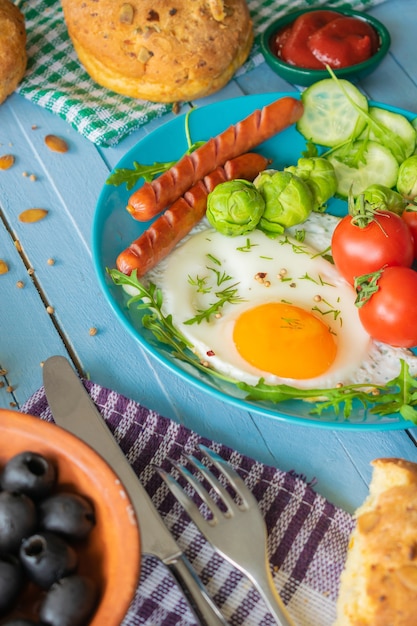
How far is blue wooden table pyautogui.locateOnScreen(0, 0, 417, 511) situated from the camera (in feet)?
5.29

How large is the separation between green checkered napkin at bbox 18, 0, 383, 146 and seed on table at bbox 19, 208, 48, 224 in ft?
1.10

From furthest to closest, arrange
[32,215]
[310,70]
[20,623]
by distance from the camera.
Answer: [310,70] < [32,215] < [20,623]

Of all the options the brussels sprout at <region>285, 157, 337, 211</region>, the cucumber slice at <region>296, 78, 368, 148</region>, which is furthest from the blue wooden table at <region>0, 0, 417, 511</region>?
the brussels sprout at <region>285, 157, 337, 211</region>

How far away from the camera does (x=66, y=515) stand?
1104mm

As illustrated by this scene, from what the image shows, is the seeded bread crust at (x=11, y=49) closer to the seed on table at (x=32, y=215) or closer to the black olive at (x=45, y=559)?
the seed on table at (x=32, y=215)

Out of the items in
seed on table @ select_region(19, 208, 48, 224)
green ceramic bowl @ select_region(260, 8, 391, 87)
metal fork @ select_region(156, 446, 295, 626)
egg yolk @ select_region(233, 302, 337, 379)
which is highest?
green ceramic bowl @ select_region(260, 8, 391, 87)

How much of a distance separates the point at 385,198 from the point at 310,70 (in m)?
0.68

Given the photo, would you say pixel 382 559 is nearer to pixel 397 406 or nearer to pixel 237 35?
pixel 397 406

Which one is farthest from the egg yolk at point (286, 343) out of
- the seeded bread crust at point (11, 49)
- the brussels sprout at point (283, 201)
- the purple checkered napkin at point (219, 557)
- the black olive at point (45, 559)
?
the seeded bread crust at point (11, 49)

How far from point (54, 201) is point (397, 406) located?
3.97 feet

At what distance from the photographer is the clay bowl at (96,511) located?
3.46ft

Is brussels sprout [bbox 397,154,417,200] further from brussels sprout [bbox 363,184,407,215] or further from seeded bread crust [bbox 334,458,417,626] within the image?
seeded bread crust [bbox 334,458,417,626]

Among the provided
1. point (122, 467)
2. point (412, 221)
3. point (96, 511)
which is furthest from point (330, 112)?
point (96, 511)

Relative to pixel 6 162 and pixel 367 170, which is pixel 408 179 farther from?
pixel 6 162
